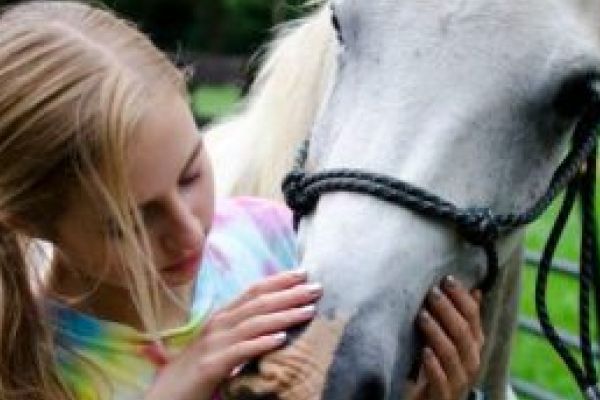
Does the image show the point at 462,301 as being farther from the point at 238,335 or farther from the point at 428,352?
the point at 238,335

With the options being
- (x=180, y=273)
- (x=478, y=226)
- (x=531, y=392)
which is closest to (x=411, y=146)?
(x=478, y=226)

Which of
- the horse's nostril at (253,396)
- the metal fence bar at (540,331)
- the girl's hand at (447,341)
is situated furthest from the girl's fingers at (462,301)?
the metal fence bar at (540,331)

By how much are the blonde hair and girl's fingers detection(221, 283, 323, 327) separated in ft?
0.45

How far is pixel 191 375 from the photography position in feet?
4.94

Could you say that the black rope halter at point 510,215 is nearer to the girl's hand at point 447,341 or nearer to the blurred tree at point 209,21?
the girl's hand at point 447,341

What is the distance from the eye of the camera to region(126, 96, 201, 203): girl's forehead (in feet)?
4.94

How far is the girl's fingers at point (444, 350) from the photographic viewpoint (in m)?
1.45

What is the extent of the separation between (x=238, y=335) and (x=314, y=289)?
0.36 feet

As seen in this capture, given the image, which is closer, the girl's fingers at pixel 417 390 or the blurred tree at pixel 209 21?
the girl's fingers at pixel 417 390

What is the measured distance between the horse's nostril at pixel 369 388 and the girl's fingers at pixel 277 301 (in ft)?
0.34

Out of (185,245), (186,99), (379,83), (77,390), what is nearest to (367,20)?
(379,83)

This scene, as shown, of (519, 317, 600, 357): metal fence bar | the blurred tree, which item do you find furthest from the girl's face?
the blurred tree

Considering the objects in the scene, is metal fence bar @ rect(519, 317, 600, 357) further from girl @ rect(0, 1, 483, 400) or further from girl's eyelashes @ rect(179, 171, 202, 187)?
girl's eyelashes @ rect(179, 171, 202, 187)

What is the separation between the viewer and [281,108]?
2162 millimetres
